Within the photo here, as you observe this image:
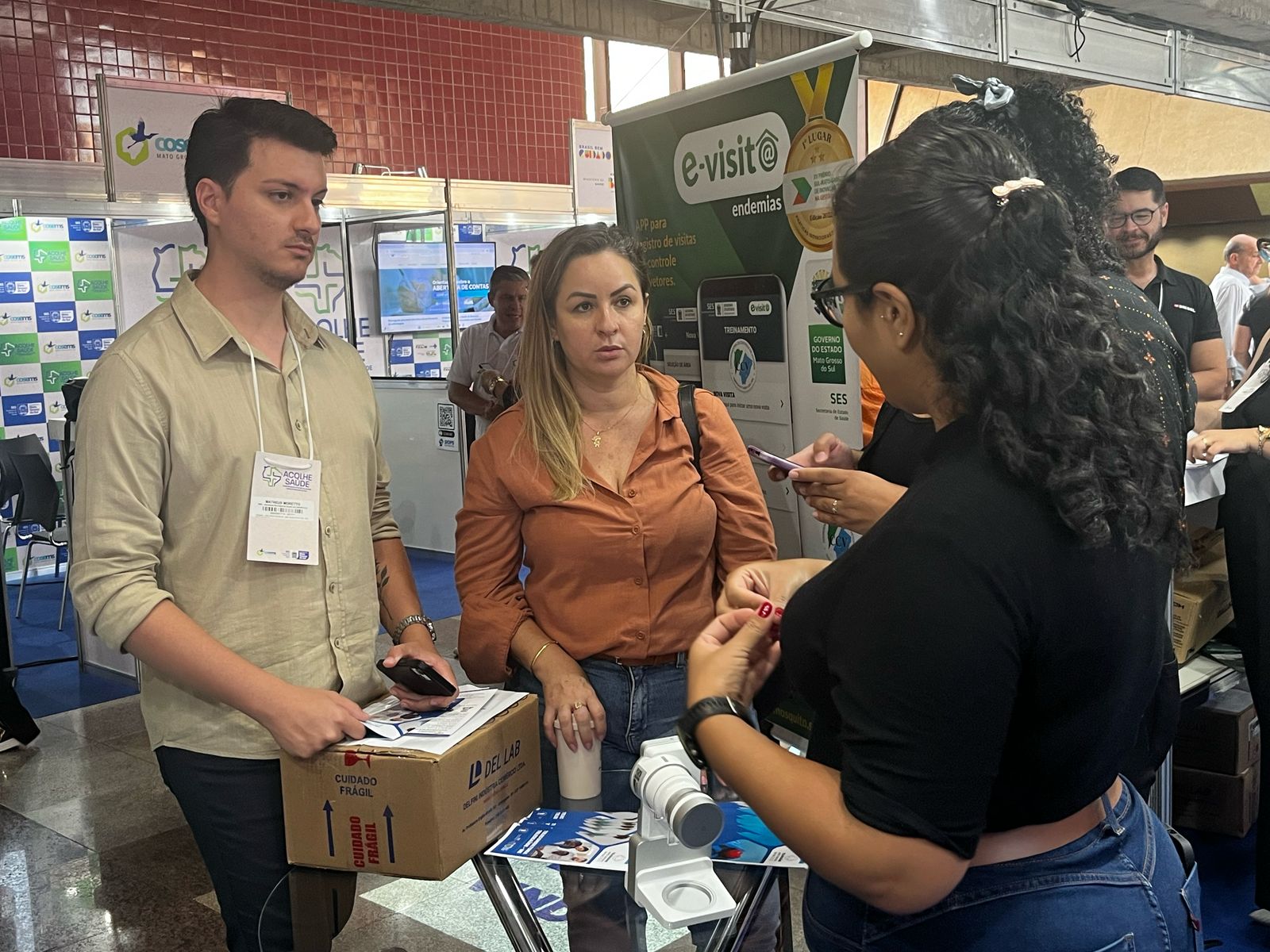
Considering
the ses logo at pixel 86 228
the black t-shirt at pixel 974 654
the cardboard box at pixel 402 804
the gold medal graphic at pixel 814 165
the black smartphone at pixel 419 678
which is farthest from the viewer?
the ses logo at pixel 86 228

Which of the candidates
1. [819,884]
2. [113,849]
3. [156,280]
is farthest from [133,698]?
[819,884]

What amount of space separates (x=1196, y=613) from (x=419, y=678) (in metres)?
2.45

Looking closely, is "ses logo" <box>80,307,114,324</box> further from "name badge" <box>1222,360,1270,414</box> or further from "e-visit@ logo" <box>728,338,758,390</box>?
"name badge" <box>1222,360,1270,414</box>

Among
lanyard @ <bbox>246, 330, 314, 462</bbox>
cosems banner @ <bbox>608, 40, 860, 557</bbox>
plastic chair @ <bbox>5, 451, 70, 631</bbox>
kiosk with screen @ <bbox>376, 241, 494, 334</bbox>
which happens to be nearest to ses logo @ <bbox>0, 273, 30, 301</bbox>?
plastic chair @ <bbox>5, 451, 70, 631</bbox>

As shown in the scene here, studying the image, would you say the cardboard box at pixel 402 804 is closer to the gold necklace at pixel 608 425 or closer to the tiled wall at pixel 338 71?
the gold necklace at pixel 608 425

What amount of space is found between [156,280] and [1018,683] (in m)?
6.73

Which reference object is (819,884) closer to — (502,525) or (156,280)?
(502,525)

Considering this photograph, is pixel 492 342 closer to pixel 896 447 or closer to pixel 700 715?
pixel 896 447

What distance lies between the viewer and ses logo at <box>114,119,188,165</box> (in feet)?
17.2

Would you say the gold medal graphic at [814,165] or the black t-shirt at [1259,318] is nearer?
the gold medal graphic at [814,165]

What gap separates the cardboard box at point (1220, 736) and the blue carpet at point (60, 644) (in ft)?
8.46

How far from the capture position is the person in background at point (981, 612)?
36.4 inches

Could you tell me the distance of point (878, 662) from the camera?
36.6 inches

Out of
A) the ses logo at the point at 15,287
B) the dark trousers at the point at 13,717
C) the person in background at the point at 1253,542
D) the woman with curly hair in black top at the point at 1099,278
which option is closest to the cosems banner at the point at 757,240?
the woman with curly hair in black top at the point at 1099,278
